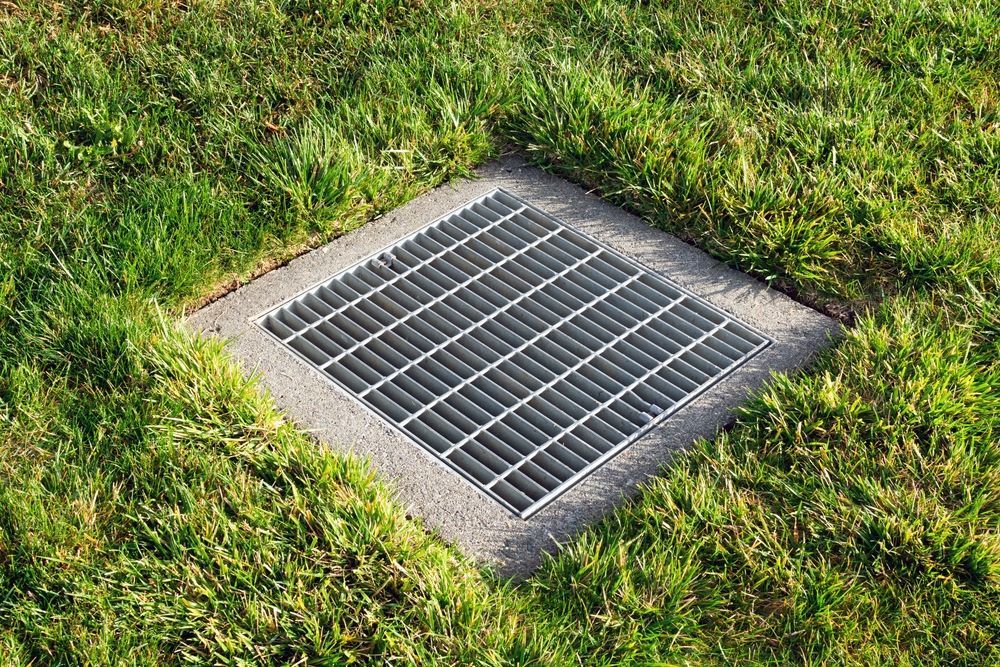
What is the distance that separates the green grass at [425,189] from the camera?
8.61ft

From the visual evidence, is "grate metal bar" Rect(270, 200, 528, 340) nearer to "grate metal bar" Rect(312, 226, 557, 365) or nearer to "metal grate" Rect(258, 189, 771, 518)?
"metal grate" Rect(258, 189, 771, 518)

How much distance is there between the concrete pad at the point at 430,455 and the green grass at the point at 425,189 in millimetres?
80

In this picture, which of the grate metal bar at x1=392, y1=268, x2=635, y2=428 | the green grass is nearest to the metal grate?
the grate metal bar at x1=392, y1=268, x2=635, y2=428

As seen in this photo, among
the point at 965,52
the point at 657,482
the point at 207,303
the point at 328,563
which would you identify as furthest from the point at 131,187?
the point at 965,52

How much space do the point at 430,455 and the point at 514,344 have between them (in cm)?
56

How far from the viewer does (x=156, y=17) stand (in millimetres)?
4258

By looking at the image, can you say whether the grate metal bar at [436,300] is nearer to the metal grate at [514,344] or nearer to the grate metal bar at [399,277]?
the metal grate at [514,344]

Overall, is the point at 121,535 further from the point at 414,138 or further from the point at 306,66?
the point at 306,66

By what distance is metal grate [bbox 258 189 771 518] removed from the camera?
10.3 feet

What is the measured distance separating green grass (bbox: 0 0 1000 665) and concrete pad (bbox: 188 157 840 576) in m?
0.08

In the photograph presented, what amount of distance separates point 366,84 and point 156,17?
3.08ft

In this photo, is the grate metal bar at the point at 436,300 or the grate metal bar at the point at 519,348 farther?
the grate metal bar at the point at 436,300

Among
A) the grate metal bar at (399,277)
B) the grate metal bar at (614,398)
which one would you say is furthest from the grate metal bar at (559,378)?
the grate metal bar at (399,277)

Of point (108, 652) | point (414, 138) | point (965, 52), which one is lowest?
point (108, 652)
